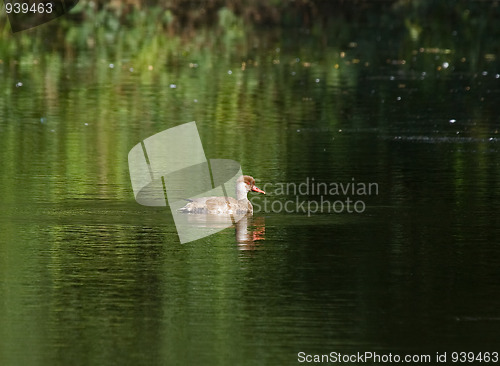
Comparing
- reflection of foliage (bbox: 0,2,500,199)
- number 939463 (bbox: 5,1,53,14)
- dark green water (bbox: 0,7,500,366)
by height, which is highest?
number 939463 (bbox: 5,1,53,14)

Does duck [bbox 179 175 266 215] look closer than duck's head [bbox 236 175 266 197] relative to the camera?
Yes

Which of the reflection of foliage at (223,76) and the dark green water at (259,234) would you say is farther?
the reflection of foliage at (223,76)

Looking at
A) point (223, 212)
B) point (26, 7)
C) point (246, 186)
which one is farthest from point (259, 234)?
point (26, 7)

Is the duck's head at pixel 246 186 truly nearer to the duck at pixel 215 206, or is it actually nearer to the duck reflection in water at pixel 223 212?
the duck reflection in water at pixel 223 212

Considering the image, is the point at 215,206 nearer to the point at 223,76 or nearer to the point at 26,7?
the point at 223,76

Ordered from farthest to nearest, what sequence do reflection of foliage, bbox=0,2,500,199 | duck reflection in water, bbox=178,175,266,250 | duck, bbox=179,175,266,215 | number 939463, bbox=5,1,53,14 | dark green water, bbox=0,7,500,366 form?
number 939463, bbox=5,1,53,14
reflection of foliage, bbox=0,2,500,199
duck, bbox=179,175,266,215
duck reflection in water, bbox=178,175,266,250
dark green water, bbox=0,7,500,366

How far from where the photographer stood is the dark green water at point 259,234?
29.5 ft

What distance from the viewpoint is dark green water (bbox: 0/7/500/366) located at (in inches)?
353

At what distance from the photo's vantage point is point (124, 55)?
34469 mm

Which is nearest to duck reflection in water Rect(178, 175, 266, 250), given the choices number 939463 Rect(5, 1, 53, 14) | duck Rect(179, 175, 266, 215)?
duck Rect(179, 175, 266, 215)

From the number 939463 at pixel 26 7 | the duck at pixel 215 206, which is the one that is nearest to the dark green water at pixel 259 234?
the duck at pixel 215 206

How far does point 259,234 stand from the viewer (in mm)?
12578

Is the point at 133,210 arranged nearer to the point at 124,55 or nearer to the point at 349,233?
the point at 349,233

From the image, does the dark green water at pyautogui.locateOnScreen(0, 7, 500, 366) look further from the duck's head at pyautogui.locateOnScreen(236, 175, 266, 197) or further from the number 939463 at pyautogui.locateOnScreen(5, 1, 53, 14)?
the number 939463 at pyautogui.locateOnScreen(5, 1, 53, 14)
